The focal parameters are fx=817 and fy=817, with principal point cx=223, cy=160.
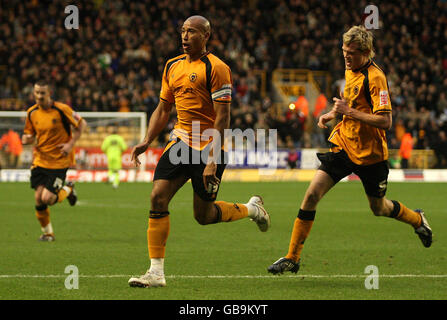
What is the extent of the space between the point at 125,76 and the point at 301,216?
23.5m

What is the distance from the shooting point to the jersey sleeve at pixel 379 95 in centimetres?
753

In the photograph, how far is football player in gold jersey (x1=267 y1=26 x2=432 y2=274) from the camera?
7.58m

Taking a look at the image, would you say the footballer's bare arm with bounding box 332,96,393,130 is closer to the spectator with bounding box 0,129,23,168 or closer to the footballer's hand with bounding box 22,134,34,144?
the footballer's hand with bounding box 22,134,34,144

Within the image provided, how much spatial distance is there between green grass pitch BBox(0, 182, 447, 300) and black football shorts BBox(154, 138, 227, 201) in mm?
962

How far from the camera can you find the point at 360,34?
768 centimetres

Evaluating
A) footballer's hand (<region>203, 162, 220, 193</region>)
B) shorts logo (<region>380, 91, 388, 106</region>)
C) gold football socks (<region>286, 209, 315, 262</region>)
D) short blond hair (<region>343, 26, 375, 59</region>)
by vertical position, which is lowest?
gold football socks (<region>286, 209, 315, 262</region>)

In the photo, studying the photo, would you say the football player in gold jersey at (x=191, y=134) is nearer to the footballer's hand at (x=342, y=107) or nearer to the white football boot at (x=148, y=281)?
the white football boot at (x=148, y=281)

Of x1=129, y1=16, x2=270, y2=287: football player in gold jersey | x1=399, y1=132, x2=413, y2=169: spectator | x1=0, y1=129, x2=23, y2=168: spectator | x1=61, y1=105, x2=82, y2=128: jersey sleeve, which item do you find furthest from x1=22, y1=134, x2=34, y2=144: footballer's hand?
x1=399, y1=132, x2=413, y2=169: spectator

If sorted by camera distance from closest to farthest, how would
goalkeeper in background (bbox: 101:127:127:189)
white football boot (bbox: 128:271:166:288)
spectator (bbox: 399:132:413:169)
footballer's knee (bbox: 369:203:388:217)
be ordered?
white football boot (bbox: 128:271:166:288) < footballer's knee (bbox: 369:203:388:217) < goalkeeper in background (bbox: 101:127:127:189) < spectator (bbox: 399:132:413:169)

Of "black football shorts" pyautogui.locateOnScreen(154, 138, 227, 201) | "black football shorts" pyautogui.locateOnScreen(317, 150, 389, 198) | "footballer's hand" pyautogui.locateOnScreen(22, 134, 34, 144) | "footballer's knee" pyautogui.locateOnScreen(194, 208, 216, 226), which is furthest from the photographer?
"footballer's hand" pyautogui.locateOnScreen(22, 134, 34, 144)

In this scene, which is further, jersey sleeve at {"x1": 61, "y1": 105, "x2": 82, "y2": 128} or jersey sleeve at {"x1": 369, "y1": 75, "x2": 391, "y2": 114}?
jersey sleeve at {"x1": 61, "y1": 105, "x2": 82, "y2": 128}

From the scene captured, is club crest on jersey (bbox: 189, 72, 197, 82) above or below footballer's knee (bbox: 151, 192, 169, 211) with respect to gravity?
above

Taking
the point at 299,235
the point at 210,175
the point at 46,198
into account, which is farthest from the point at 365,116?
the point at 46,198

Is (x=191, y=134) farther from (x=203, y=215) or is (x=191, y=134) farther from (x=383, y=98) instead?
(x=383, y=98)
